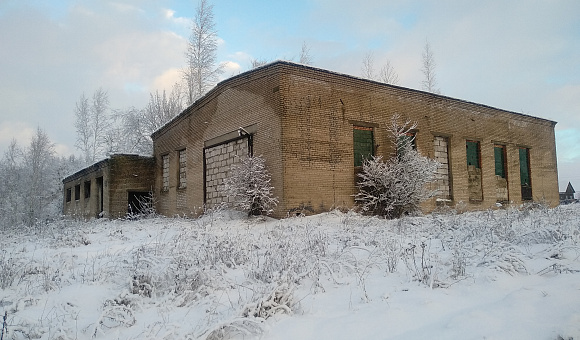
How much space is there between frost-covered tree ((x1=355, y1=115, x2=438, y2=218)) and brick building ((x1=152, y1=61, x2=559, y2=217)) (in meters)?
0.62

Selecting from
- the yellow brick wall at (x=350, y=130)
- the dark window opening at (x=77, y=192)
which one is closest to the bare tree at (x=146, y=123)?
the dark window opening at (x=77, y=192)

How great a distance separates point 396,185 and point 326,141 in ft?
8.96

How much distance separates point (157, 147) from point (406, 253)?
56.8 feet

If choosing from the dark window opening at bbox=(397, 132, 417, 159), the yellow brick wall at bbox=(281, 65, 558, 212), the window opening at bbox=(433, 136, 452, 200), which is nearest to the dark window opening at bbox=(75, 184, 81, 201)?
the yellow brick wall at bbox=(281, 65, 558, 212)

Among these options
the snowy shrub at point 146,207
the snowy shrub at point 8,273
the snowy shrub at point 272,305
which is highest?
the snowy shrub at point 146,207

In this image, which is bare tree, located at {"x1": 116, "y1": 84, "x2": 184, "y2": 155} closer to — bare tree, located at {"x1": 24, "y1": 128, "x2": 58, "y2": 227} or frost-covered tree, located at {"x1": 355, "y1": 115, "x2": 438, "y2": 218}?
bare tree, located at {"x1": 24, "y1": 128, "x2": 58, "y2": 227}

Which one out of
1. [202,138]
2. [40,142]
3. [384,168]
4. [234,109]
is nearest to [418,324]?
[384,168]

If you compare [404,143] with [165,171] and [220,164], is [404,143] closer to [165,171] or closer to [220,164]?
[220,164]

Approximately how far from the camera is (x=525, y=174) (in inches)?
821

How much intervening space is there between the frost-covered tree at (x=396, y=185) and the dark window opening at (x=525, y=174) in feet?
33.9

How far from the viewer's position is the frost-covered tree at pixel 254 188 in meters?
12.0

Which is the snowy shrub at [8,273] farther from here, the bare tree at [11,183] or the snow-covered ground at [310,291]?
the bare tree at [11,183]

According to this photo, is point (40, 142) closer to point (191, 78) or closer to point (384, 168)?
point (191, 78)

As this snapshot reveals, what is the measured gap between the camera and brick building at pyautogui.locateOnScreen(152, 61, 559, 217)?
41.0 ft
